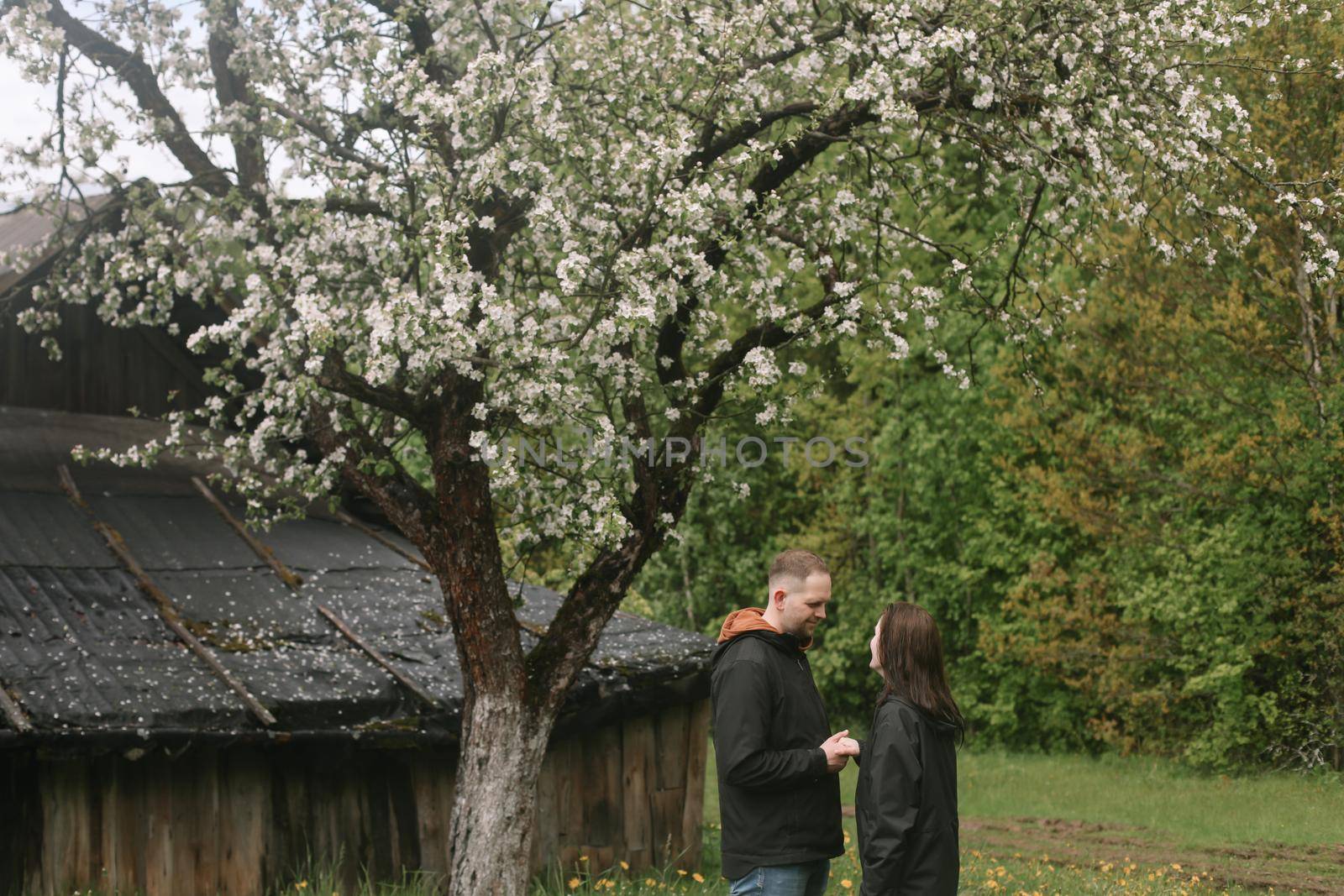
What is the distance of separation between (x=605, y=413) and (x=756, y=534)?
1629cm

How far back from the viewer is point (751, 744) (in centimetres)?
440

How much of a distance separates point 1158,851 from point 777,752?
345 inches

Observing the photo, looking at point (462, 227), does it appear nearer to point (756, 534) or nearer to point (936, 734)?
point (936, 734)

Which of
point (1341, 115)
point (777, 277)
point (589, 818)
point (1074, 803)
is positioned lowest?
point (1074, 803)

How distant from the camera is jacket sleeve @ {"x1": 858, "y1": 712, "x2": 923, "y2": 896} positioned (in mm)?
4254

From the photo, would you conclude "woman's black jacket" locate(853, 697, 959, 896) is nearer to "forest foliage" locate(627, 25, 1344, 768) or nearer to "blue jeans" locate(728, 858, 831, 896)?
"blue jeans" locate(728, 858, 831, 896)

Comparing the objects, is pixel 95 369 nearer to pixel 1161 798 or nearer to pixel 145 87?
pixel 145 87

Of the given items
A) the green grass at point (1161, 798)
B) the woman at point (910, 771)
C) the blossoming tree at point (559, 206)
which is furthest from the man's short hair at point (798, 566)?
the green grass at point (1161, 798)

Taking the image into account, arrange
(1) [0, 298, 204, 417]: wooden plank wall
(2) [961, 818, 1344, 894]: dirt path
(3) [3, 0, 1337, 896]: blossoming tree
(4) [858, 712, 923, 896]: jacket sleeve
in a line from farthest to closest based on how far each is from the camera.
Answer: (1) [0, 298, 204, 417]: wooden plank wall
(2) [961, 818, 1344, 894]: dirt path
(3) [3, 0, 1337, 896]: blossoming tree
(4) [858, 712, 923, 896]: jacket sleeve

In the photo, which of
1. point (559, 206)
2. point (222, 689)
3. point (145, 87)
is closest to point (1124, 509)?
point (559, 206)

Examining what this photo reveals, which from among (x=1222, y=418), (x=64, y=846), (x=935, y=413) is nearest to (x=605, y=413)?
(x=64, y=846)

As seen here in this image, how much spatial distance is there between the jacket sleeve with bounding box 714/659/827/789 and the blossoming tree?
9.28 ft

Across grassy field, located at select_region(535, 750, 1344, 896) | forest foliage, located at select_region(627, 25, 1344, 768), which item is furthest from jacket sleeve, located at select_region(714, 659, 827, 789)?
forest foliage, located at select_region(627, 25, 1344, 768)

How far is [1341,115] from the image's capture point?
13.4 metres
